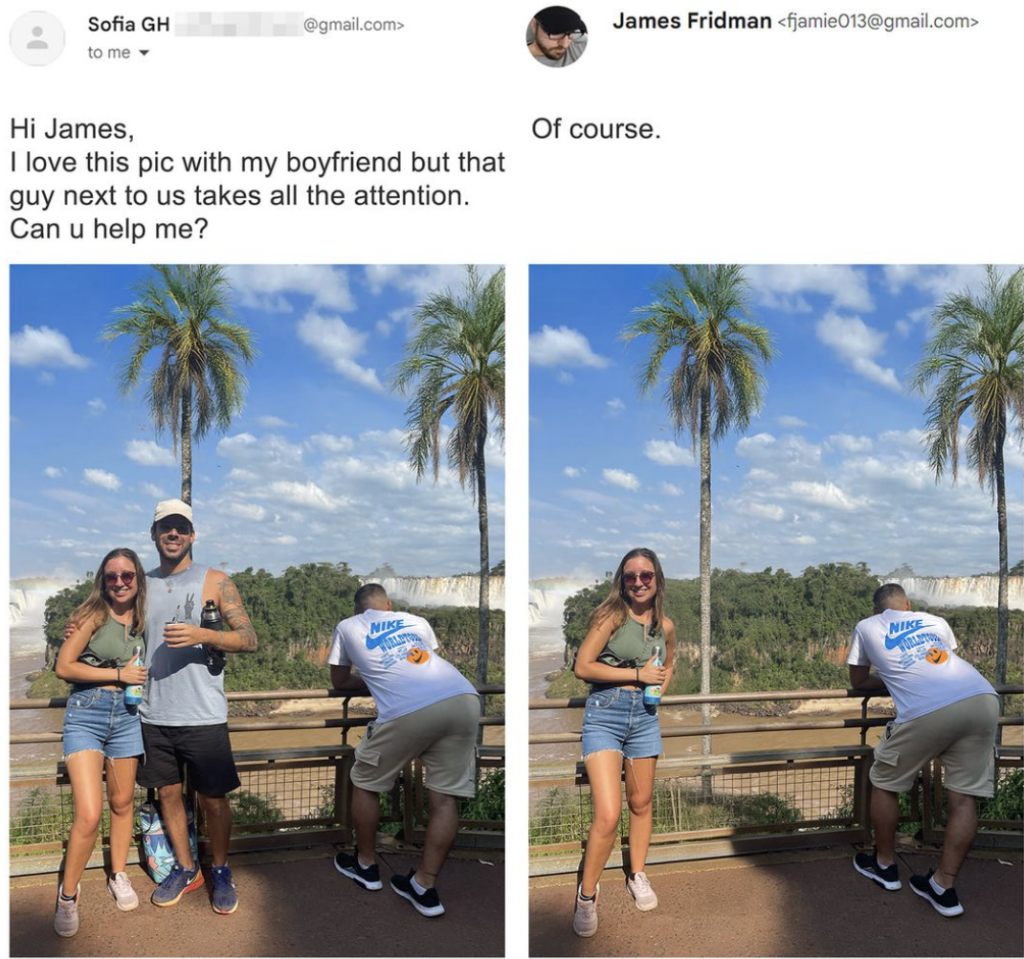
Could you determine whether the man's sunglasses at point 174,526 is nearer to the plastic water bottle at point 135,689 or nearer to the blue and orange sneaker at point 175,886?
the plastic water bottle at point 135,689

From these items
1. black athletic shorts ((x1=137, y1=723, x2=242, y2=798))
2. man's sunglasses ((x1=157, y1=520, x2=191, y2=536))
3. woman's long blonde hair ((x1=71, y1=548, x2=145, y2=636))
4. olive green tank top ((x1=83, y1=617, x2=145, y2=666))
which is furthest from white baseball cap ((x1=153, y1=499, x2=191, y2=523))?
black athletic shorts ((x1=137, y1=723, x2=242, y2=798))

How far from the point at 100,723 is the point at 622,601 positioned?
2.12m

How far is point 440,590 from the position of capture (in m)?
4.84

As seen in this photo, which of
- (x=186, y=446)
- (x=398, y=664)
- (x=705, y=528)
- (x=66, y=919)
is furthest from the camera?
(x=705, y=528)

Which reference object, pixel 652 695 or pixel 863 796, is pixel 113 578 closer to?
pixel 652 695

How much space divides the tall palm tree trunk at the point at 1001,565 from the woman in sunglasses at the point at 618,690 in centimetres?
231

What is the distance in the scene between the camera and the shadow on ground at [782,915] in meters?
3.13

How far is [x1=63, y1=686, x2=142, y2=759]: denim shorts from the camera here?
3105mm
